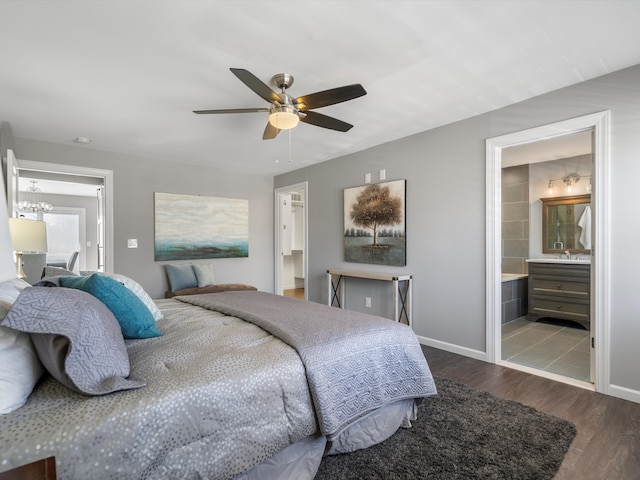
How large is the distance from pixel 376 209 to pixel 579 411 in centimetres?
275

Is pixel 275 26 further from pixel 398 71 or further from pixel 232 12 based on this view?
pixel 398 71

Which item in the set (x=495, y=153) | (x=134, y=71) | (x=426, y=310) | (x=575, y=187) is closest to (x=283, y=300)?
(x=426, y=310)

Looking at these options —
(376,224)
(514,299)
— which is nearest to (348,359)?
(376,224)

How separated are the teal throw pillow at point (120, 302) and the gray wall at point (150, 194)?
10.2 feet

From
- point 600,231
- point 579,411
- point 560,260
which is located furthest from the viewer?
point 560,260

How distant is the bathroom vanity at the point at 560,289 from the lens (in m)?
4.27

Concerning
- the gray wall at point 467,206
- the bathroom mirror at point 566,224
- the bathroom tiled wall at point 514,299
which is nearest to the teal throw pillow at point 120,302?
the gray wall at point 467,206

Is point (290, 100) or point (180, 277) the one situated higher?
point (290, 100)

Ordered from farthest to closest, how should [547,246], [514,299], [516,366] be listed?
1. [547,246]
2. [514,299]
3. [516,366]

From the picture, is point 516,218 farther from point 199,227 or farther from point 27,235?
point 27,235

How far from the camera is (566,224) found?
4.90m

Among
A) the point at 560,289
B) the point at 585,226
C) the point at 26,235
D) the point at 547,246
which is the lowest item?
the point at 560,289

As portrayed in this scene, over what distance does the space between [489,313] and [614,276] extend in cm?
100

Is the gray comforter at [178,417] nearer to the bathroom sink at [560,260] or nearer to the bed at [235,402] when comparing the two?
the bed at [235,402]
